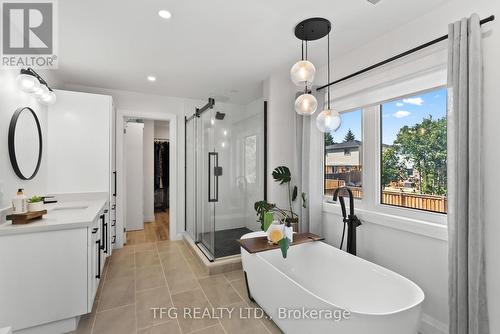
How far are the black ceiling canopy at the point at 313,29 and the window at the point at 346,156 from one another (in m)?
0.94

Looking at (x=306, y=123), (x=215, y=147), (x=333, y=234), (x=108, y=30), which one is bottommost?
(x=333, y=234)

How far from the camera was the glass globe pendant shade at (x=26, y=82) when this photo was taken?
204 centimetres

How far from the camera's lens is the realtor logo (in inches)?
69.8

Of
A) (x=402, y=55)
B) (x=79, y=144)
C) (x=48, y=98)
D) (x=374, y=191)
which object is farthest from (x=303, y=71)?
(x=79, y=144)

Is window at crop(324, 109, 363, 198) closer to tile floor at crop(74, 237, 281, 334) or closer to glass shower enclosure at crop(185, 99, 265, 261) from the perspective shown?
glass shower enclosure at crop(185, 99, 265, 261)

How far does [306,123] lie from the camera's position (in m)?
2.91

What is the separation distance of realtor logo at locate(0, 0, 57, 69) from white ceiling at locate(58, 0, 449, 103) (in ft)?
0.33

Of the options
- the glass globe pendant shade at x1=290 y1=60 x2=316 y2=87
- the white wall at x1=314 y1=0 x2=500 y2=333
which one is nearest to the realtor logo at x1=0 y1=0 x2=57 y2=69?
the glass globe pendant shade at x1=290 y1=60 x2=316 y2=87

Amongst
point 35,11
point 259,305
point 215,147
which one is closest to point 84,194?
point 215,147

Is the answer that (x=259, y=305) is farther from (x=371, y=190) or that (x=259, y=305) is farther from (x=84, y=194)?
(x=84, y=194)

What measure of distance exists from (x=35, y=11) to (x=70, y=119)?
4.39 feet

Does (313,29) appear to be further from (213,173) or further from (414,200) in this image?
(213,173)

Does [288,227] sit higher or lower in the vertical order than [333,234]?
higher

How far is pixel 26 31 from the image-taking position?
6.60ft
